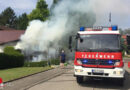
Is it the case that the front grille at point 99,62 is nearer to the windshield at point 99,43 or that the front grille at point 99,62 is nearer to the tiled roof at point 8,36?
the windshield at point 99,43

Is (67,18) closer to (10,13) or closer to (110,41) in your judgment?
(110,41)

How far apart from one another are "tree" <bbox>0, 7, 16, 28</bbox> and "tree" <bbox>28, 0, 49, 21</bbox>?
55.6m

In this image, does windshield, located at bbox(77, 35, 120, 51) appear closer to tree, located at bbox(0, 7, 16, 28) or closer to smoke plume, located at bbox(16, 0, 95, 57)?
smoke plume, located at bbox(16, 0, 95, 57)

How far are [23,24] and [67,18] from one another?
189ft

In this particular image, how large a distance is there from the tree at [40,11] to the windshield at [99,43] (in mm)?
28870

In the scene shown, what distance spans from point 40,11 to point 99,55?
100 ft

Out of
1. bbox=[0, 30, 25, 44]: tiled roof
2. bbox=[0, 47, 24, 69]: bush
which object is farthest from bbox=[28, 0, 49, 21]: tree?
bbox=[0, 47, 24, 69]: bush

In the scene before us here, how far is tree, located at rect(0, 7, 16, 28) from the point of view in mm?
90494

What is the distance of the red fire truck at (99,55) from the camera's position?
932 cm

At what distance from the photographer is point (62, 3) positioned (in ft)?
87.6

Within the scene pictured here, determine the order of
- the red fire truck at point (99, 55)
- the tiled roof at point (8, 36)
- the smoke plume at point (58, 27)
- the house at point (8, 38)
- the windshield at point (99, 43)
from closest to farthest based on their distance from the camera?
the red fire truck at point (99, 55)
the windshield at point (99, 43)
the smoke plume at point (58, 27)
the house at point (8, 38)
the tiled roof at point (8, 36)

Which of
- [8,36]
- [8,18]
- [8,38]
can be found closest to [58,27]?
[8,38]

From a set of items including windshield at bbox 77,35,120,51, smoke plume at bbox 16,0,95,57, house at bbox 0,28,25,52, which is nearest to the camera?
windshield at bbox 77,35,120,51

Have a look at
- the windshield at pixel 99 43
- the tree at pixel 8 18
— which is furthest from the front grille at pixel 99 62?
the tree at pixel 8 18
